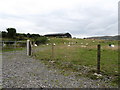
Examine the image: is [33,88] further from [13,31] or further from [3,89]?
[13,31]

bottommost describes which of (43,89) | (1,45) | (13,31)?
(43,89)

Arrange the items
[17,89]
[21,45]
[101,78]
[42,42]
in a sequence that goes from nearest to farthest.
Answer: [17,89] → [101,78] → [21,45] → [42,42]

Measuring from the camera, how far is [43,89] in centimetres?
346

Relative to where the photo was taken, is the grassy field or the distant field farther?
→ the distant field

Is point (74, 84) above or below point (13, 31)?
below

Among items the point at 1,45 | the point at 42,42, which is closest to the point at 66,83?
the point at 1,45

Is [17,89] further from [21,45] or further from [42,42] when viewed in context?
[42,42]

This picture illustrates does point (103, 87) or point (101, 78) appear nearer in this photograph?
point (103, 87)

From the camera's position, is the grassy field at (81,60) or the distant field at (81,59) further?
the distant field at (81,59)

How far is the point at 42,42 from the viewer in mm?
28688

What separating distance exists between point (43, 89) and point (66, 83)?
0.88 meters

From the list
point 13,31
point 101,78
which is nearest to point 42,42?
point 13,31

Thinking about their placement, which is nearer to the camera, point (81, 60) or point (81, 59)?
point (81, 60)

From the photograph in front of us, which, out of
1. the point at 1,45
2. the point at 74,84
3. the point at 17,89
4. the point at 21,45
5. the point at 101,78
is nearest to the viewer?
the point at 17,89
